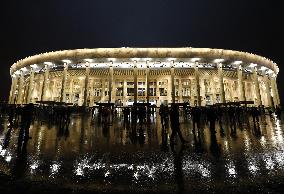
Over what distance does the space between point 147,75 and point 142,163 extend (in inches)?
722

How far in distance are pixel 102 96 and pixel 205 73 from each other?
12.3 m

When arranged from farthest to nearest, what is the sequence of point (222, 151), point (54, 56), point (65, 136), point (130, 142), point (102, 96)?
1. point (102, 96)
2. point (54, 56)
3. point (65, 136)
4. point (130, 142)
5. point (222, 151)

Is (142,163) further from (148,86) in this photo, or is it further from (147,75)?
(148,86)

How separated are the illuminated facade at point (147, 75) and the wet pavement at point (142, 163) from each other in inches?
583

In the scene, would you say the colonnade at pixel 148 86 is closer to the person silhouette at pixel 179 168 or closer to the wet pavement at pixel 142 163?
the wet pavement at pixel 142 163

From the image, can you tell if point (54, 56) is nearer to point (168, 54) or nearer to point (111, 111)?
point (168, 54)

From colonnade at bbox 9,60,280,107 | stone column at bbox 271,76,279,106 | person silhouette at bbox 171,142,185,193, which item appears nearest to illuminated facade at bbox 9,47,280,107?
colonnade at bbox 9,60,280,107

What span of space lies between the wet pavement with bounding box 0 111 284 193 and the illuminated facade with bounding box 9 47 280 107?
14.8 m

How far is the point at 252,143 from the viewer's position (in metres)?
7.96

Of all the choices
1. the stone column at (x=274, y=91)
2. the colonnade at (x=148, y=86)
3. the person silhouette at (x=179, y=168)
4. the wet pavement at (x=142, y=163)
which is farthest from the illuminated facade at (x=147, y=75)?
the person silhouette at (x=179, y=168)

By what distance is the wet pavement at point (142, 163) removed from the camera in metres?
4.99

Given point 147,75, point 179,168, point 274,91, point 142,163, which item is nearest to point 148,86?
point 147,75

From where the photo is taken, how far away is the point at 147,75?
2394 centimetres

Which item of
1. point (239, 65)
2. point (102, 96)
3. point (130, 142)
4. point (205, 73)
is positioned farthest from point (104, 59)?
point (130, 142)
